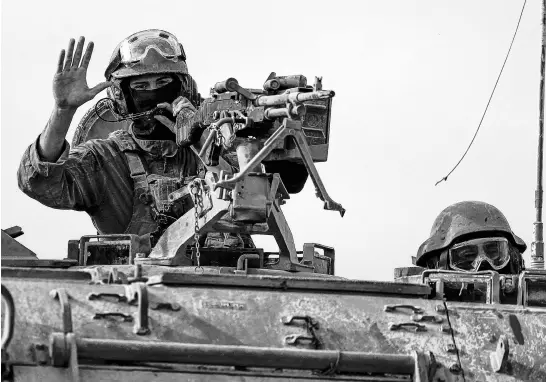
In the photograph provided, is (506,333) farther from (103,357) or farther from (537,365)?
(103,357)

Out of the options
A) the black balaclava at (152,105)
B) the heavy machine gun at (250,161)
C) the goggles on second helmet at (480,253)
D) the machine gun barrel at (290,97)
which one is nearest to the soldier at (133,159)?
the black balaclava at (152,105)

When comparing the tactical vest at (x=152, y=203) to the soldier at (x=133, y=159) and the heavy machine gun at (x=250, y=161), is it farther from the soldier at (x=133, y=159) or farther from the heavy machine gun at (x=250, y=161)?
the heavy machine gun at (x=250, y=161)

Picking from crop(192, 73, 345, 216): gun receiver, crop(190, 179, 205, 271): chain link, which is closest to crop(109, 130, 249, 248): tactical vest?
crop(192, 73, 345, 216): gun receiver

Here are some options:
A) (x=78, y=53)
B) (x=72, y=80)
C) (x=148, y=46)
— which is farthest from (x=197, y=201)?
(x=148, y=46)

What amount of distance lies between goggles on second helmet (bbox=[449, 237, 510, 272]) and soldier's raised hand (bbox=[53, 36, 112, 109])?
6313mm

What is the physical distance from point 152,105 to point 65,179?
1.63 m

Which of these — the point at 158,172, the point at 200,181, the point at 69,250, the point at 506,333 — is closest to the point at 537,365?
the point at 506,333

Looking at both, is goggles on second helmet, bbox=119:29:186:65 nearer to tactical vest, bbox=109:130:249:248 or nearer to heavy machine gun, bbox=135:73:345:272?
tactical vest, bbox=109:130:249:248

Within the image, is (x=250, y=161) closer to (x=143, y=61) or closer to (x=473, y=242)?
(x=143, y=61)

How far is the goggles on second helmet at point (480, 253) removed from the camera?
2181cm

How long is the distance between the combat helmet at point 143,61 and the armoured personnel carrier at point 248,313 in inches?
110

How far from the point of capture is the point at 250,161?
1605 cm

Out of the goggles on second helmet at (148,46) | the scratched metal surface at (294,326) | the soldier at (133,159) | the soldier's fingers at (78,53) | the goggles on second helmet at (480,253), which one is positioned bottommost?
the scratched metal surface at (294,326)

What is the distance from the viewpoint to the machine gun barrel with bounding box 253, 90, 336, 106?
16.0m
